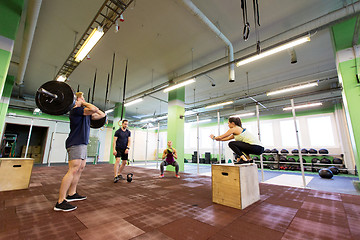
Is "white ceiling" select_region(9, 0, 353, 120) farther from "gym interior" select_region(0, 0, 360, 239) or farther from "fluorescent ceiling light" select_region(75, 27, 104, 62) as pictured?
"fluorescent ceiling light" select_region(75, 27, 104, 62)

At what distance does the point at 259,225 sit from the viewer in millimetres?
1610

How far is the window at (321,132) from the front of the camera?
8.97 meters

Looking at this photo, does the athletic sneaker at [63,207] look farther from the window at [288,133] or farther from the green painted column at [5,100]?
the window at [288,133]

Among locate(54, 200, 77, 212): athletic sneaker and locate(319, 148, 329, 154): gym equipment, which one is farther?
locate(319, 148, 329, 154): gym equipment

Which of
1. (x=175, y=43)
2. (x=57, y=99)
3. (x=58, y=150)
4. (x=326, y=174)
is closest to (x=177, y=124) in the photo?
(x=175, y=43)

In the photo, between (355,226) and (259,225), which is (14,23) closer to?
(259,225)

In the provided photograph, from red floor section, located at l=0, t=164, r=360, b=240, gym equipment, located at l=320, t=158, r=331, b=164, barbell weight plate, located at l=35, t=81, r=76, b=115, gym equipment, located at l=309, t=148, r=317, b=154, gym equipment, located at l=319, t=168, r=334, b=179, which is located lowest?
gym equipment, located at l=319, t=168, r=334, b=179

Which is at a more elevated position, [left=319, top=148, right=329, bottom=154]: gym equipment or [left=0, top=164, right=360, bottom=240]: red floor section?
[left=319, top=148, right=329, bottom=154]: gym equipment

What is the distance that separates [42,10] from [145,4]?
2586mm

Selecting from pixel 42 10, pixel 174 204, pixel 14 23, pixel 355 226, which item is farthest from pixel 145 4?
pixel 355 226

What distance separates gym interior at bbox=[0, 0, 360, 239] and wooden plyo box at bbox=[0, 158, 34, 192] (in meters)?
0.01

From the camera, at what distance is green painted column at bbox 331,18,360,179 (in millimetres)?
3412

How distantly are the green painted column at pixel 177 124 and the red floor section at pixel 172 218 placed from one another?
416 cm

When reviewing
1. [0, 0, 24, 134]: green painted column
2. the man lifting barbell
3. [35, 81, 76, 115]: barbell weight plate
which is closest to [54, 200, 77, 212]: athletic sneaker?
the man lifting barbell
